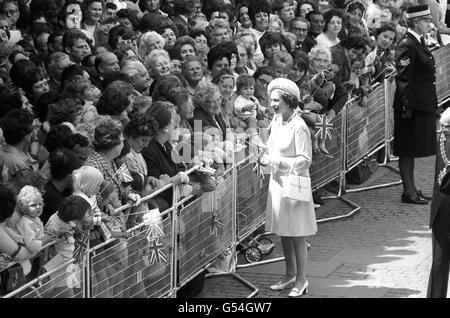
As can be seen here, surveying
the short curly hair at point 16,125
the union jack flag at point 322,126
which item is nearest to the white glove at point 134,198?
the short curly hair at point 16,125

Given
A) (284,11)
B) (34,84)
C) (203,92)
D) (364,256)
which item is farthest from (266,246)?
(284,11)

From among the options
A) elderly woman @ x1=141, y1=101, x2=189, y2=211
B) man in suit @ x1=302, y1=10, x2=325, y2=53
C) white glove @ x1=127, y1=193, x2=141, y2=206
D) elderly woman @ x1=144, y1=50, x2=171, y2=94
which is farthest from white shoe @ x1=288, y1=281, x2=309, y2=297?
man in suit @ x1=302, y1=10, x2=325, y2=53

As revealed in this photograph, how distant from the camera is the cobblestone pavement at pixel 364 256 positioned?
11094 millimetres

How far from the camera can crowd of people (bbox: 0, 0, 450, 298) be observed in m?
9.02

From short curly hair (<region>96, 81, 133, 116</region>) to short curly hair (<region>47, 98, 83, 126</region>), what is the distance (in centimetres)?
25

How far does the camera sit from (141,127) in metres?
9.88

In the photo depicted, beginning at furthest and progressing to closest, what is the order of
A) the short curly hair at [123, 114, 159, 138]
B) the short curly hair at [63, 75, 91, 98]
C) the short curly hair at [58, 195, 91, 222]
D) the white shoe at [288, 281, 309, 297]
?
1. the short curly hair at [63, 75, 91, 98]
2. the white shoe at [288, 281, 309, 297]
3. the short curly hair at [123, 114, 159, 138]
4. the short curly hair at [58, 195, 91, 222]

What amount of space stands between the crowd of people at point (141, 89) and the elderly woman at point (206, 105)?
0.01 m

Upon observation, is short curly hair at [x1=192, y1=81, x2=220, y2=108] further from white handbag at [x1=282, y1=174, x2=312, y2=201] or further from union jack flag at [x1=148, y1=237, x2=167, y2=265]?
union jack flag at [x1=148, y1=237, x2=167, y2=265]

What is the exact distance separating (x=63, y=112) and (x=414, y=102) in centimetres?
514

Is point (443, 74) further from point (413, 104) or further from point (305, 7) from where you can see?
point (413, 104)

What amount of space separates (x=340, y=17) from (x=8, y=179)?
287 inches

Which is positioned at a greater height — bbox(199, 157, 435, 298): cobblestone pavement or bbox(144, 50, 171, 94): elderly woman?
bbox(144, 50, 171, 94): elderly woman
